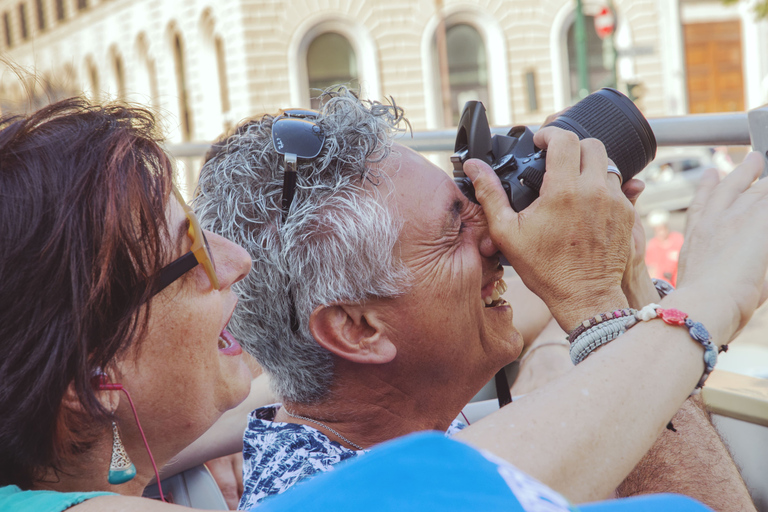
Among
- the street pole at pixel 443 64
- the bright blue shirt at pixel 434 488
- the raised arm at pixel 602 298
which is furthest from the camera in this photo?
the street pole at pixel 443 64

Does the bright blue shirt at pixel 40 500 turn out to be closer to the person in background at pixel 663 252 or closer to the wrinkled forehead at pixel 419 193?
the wrinkled forehead at pixel 419 193

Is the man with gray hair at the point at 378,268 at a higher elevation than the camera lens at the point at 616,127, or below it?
below

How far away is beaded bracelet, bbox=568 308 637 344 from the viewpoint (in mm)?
1183

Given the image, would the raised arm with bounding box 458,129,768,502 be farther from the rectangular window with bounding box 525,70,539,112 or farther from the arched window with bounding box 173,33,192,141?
the arched window with bounding box 173,33,192,141

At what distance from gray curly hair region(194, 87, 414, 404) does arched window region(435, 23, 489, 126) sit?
60.4 ft

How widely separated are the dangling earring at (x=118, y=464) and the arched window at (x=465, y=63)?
18.9 metres

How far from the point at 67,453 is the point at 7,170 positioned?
1.38ft

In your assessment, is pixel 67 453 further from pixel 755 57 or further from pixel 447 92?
pixel 755 57

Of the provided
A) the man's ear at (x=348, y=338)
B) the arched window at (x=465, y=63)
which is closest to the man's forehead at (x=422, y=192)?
the man's ear at (x=348, y=338)

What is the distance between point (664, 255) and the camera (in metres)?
5.84

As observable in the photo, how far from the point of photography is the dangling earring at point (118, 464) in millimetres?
1149

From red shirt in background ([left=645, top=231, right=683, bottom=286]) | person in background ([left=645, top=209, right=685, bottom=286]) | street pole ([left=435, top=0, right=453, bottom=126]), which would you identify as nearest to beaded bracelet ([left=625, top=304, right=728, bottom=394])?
person in background ([left=645, top=209, right=685, bottom=286])

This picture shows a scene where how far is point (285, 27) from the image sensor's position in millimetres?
18516

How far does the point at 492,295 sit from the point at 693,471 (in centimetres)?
52
